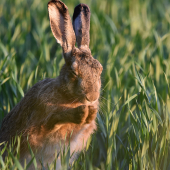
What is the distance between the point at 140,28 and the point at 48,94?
3412 millimetres

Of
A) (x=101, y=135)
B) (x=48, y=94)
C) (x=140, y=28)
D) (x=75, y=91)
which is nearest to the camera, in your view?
Result: (x=75, y=91)

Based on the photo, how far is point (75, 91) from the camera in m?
2.90

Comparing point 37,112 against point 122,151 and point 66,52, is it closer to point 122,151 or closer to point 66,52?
point 66,52

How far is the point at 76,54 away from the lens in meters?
3.11

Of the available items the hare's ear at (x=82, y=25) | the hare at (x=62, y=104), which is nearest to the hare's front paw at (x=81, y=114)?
the hare at (x=62, y=104)

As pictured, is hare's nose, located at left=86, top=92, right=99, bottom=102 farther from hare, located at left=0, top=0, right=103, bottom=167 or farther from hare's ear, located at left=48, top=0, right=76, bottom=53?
hare's ear, located at left=48, top=0, right=76, bottom=53

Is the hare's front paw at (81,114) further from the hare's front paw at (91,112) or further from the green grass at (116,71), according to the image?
the green grass at (116,71)

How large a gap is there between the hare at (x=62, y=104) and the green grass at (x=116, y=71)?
0.29 m

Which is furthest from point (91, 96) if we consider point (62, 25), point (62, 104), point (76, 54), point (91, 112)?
point (62, 25)

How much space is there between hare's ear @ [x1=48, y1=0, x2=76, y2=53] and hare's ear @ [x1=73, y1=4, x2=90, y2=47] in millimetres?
211

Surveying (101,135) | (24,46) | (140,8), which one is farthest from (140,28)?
(101,135)

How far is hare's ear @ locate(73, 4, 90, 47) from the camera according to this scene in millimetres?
3447

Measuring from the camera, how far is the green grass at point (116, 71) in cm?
305

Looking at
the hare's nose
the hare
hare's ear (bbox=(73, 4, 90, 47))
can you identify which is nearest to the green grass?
the hare
